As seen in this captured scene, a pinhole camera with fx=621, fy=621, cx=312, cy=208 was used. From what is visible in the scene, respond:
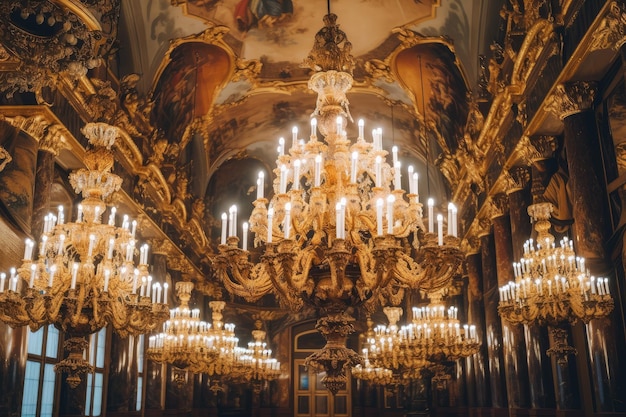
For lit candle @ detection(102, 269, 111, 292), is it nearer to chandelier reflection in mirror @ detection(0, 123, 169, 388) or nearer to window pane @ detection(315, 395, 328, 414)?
chandelier reflection in mirror @ detection(0, 123, 169, 388)

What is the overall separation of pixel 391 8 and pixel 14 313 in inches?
395

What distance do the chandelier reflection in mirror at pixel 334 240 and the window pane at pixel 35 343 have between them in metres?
5.62

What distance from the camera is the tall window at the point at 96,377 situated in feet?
39.9

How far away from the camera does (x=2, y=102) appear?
27.5ft

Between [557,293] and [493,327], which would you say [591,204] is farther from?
[493,327]

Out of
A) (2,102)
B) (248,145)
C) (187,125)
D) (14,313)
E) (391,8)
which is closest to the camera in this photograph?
(14,313)

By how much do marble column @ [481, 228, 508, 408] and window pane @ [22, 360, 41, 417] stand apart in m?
8.40

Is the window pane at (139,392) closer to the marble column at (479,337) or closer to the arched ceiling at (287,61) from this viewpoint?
the arched ceiling at (287,61)

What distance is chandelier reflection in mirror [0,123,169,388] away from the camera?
20.4ft

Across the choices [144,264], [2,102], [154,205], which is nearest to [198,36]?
[154,205]

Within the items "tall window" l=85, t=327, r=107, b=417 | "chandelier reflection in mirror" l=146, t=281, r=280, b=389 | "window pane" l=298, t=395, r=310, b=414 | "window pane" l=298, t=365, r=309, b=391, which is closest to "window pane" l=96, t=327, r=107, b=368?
"tall window" l=85, t=327, r=107, b=417

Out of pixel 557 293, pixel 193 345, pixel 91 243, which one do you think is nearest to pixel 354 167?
pixel 557 293

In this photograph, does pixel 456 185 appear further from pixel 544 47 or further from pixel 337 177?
pixel 337 177

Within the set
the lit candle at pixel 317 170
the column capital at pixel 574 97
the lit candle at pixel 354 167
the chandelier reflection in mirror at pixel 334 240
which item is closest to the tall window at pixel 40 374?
the chandelier reflection in mirror at pixel 334 240
